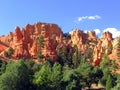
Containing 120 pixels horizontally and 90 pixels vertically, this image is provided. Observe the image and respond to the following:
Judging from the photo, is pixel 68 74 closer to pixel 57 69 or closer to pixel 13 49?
pixel 57 69

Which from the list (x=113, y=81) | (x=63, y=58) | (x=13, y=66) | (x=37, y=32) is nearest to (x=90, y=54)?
(x=63, y=58)

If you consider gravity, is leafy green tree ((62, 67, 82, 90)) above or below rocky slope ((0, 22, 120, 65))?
below

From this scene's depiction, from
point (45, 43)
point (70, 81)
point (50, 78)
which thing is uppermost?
point (45, 43)

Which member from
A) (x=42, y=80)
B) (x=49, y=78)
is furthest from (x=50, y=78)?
(x=42, y=80)

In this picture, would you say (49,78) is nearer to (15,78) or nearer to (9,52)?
(15,78)

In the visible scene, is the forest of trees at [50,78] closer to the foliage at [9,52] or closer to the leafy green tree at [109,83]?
the leafy green tree at [109,83]

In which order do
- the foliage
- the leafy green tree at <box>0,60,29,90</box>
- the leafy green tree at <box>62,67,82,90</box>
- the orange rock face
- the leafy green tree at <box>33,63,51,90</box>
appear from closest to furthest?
1. the leafy green tree at <box>0,60,29,90</box>
2. the leafy green tree at <box>33,63,51,90</box>
3. the leafy green tree at <box>62,67,82,90</box>
4. the foliage
5. the orange rock face

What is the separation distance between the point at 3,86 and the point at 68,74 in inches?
762

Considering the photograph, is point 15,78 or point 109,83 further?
point 109,83

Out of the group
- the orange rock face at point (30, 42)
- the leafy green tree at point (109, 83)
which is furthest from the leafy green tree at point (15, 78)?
the orange rock face at point (30, 42)

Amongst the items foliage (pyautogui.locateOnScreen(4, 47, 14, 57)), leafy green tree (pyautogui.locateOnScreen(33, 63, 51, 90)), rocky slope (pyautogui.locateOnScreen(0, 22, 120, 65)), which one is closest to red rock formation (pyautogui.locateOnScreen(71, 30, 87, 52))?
rocky slope (pyautogui.locateOnScreen(0, 22, 120, 65))

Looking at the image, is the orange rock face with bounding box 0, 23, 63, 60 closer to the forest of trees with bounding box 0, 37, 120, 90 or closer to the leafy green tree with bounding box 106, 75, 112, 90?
the forest of trees with bounding box 0, 37, 120, 90

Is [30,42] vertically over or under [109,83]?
over

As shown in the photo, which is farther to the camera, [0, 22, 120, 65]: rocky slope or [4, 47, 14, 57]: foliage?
[0, 22, 120, 65]: rocky slope
